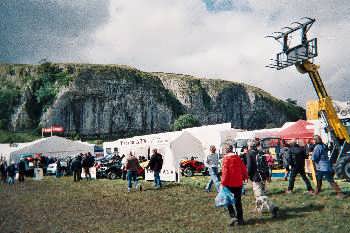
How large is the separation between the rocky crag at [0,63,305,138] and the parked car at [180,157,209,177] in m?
91.7

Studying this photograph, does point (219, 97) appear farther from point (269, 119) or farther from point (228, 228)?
point (228, 228)

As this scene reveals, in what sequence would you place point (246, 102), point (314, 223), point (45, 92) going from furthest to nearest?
point (246, 102), point (45, 92), point (314, 223)

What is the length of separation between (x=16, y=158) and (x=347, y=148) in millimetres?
37088

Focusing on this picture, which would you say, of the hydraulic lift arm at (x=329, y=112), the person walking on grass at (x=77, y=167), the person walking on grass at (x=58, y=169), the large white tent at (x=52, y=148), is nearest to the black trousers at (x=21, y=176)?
the person walking on grass at (x=58, y=169)

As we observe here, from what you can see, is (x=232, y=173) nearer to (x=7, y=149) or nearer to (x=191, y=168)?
(x=191, y=168)

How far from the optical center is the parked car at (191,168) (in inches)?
1030

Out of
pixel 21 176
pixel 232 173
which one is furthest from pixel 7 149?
pixel 232 173

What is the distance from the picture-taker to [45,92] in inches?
4609

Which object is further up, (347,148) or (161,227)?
(347,148)

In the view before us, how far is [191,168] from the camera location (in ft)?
86.3

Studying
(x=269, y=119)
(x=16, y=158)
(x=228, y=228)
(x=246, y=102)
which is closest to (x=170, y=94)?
(x=246, y=102)

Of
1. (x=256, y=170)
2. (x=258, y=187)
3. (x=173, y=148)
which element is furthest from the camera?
(x=173, y=148)

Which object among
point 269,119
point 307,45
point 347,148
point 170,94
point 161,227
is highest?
point 170,94

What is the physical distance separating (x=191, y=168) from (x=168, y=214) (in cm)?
1509
